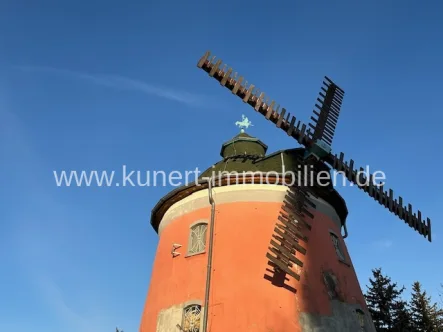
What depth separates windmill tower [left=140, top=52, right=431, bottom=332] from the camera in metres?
11.2

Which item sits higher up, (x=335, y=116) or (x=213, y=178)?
(x=335, y=116)

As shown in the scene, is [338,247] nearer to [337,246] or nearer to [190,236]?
[337,246]

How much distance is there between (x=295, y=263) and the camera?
11.7 metres

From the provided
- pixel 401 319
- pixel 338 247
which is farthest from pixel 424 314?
pixel 338 247

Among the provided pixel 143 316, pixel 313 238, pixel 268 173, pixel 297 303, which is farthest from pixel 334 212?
A: pixel 143 316

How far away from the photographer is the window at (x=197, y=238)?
12.8 meters

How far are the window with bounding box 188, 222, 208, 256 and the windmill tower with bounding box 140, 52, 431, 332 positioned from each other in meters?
0.04

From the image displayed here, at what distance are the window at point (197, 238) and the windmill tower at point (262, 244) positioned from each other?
0.04m

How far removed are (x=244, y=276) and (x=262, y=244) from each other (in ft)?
3.72

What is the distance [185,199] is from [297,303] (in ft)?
16.9

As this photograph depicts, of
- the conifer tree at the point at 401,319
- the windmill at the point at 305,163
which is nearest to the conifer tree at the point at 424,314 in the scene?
the conifer tree at the point at 401,319

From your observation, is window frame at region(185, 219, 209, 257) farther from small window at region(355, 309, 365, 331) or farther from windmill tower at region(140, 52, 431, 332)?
small window at region(355, 309, 365, 331)

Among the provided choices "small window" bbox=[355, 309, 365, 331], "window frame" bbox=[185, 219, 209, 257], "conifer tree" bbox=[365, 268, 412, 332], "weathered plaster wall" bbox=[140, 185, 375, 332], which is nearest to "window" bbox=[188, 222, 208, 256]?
"window frame" bbox=[185, 219, 209, 257]

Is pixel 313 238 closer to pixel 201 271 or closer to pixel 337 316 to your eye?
pixel 337 316
